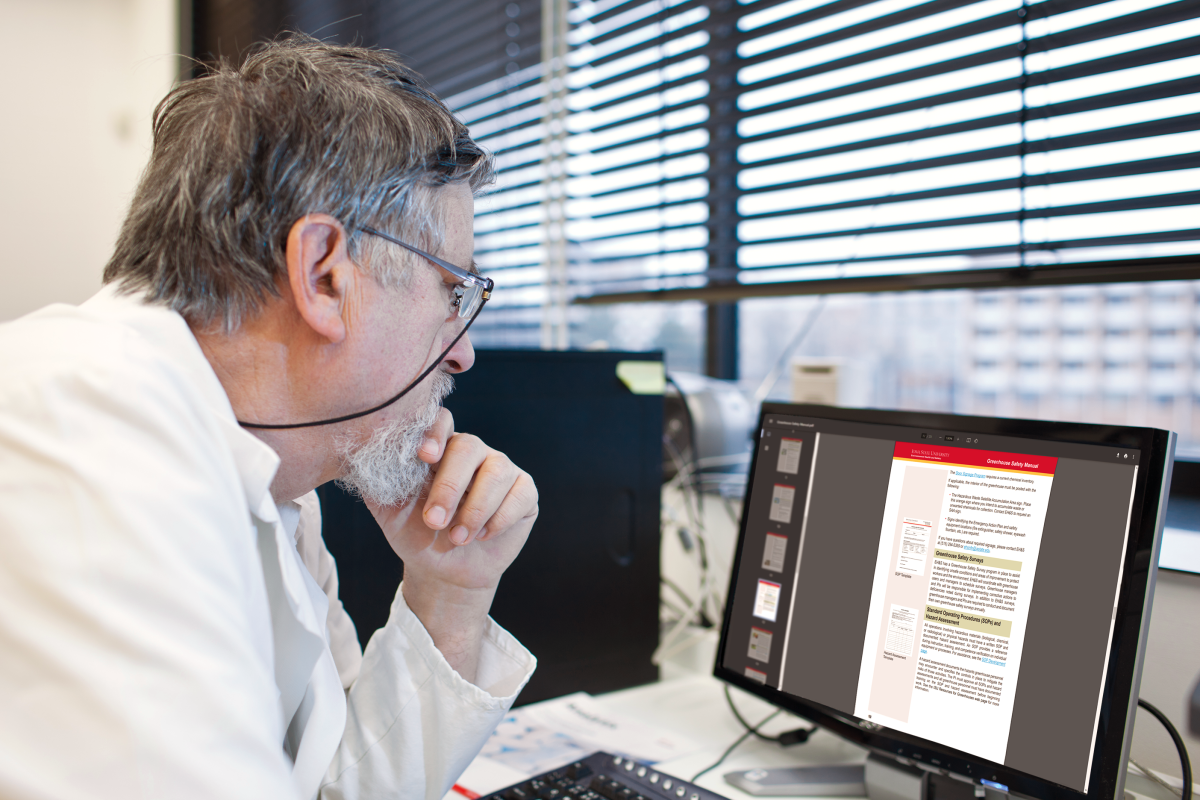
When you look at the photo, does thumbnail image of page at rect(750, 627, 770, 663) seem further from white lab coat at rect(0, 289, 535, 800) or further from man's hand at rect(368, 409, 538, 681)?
white lab coat at rect(0, 289, 535, 800)

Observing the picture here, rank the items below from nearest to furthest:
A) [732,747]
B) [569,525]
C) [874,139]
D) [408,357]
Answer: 1. [408,357]
2. [732,747]
3. [569,525]
4. [874,139]

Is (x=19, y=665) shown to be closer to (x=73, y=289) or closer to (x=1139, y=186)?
(x=1139, y=186)

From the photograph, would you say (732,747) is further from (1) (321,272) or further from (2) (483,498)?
(1) (321,272)

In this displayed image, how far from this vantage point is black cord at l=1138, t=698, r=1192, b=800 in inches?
28.8

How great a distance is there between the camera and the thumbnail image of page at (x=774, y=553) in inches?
36.3

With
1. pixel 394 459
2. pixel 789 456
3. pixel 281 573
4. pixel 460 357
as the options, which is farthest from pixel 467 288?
pixel 789 456

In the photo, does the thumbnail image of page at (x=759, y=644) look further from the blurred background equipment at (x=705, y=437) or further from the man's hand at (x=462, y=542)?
the blurred background equipment at (x=705, y=437)

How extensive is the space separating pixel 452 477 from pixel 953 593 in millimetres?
513

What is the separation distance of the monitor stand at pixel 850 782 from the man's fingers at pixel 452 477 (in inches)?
16.5

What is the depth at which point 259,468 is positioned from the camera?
2.02 feet

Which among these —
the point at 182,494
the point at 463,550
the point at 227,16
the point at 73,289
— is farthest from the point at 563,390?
the point at 227,16

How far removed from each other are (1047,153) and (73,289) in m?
3.01

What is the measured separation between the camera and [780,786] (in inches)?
33.6

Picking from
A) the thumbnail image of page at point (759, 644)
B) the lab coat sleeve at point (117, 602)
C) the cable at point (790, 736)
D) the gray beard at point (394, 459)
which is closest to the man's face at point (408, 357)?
the gray beard at point (394, 459)
